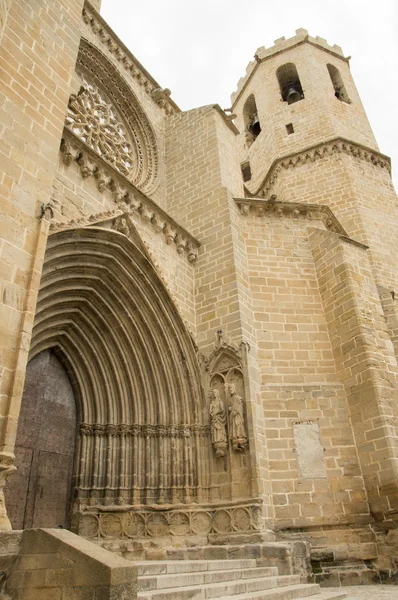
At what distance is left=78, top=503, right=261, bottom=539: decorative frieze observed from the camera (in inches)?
242

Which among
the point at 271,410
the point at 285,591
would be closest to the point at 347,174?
the point at 271,410

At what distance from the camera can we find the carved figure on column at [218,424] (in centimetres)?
671

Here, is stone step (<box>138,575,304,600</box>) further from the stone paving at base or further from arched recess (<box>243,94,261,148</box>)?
arched recess (<box>243,94,261,148</box>)

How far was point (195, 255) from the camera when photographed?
877 centimetres

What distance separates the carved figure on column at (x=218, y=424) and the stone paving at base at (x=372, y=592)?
7.20ft

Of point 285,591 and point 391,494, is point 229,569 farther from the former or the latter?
point 391,494

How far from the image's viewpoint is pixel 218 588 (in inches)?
153

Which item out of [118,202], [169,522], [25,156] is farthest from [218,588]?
[118,202]

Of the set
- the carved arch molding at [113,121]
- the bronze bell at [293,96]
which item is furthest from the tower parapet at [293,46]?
the carved arch molding at [113,121]

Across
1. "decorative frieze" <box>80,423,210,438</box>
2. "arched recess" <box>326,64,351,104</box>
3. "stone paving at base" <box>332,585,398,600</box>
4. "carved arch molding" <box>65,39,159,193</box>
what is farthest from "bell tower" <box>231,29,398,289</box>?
"stone paving at base" <box>332,585,398,600</box>

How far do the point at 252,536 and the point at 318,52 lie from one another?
1606cm

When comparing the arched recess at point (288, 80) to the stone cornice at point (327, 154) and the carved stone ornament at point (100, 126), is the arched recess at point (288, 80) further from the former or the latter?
the carved stone ornament at point (100, 126)

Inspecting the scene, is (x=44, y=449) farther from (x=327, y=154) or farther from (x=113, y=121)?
(x=327, y=154)

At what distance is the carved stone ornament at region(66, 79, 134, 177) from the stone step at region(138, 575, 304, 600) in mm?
7626
